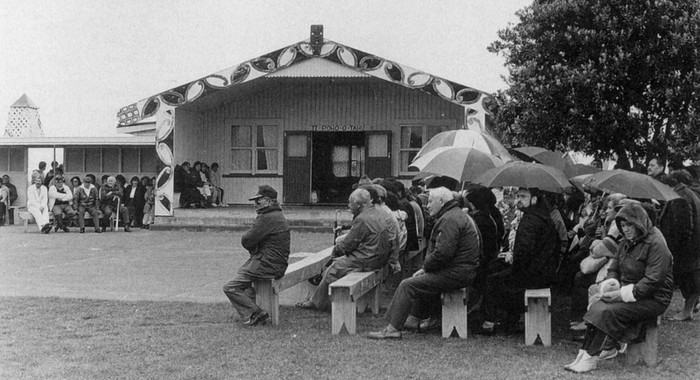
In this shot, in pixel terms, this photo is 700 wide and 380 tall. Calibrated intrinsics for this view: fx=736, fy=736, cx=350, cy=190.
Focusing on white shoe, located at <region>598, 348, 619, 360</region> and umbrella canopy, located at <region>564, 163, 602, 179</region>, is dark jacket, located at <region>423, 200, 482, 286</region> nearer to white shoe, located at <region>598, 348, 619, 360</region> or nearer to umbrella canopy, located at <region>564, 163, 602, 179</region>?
white shoe, located at <region>598, 348, 619, 360</region>

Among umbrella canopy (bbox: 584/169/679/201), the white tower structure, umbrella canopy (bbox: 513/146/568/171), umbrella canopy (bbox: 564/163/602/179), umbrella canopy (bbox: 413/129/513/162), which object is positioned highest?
the white tower structure

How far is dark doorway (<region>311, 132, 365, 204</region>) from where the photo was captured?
22.8 metres

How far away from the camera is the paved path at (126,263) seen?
9.64 m

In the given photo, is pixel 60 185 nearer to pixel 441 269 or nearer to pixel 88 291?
pixel 88 291

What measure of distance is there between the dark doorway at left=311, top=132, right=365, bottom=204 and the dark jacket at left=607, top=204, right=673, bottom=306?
16.8 m

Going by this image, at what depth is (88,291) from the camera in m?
9.57

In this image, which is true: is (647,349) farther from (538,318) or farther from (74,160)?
(74,160)

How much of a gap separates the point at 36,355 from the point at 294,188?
1609 cm

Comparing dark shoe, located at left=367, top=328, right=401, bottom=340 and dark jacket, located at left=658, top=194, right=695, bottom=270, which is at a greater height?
dark jacket, located at left=658, top=194, right=695, bottom=270

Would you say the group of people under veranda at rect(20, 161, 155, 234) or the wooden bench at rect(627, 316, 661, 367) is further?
the group of people under veranda at rect(20, 161, 155, 234)

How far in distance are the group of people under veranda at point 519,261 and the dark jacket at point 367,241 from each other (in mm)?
11

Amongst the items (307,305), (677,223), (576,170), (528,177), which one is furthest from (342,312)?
(576,170)

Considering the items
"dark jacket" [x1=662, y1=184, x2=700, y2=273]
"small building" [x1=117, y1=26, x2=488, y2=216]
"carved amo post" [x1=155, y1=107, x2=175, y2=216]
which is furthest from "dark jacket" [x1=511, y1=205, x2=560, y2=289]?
"carved amo post" [x1=155, y1=107, x2=175, y2=216]

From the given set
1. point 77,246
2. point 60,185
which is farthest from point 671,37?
point 60,185
